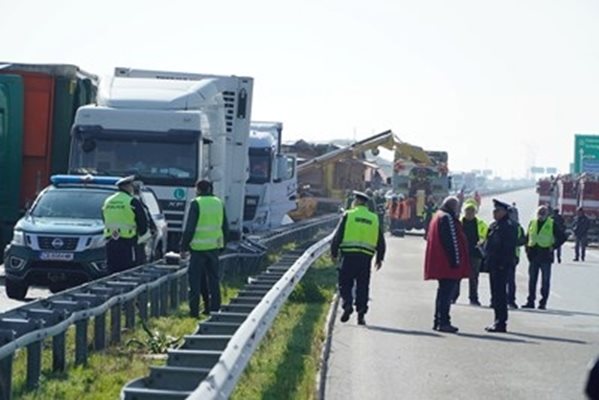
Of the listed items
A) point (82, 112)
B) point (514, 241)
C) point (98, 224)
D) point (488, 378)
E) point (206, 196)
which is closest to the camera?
point (488, 378)

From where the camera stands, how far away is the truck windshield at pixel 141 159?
2366cm

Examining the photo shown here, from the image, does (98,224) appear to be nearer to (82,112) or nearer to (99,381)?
(82,112)

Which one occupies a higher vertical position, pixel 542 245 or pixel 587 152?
pixel 587 152

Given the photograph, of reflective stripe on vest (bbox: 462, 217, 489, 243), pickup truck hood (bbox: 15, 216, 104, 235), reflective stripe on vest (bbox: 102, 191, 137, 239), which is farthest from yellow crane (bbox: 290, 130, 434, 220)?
reflective stripe on vest (bbox: 102, 191, 137, 239)

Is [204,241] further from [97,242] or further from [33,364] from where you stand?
[33,364]

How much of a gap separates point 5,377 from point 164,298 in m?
7.31

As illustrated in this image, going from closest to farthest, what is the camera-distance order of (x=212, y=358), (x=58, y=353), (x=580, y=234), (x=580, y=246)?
(x=212, y=358) → (x=58, y=353) → (x=580, y=234) → (x=580, y=246)

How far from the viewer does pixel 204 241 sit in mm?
16828

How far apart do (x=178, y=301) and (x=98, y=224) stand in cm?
226

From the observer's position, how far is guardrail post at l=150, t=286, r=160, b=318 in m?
16.9

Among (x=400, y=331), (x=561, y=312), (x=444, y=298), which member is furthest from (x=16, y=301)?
(x=561, y=312)

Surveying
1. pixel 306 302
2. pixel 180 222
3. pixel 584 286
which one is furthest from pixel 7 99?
pixel 584 286

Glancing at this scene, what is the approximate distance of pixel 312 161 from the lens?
5675 centimetres

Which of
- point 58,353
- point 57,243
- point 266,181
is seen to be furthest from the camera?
point 266,181
